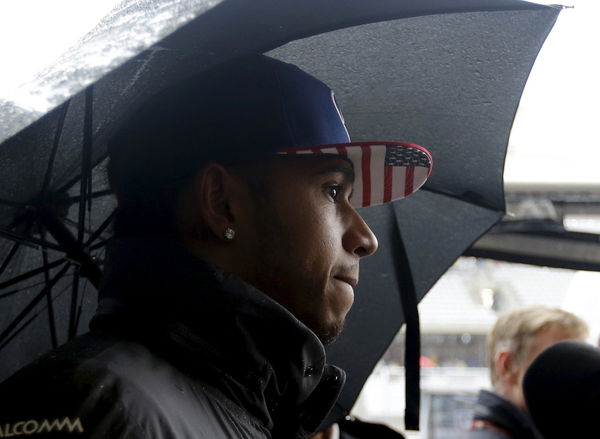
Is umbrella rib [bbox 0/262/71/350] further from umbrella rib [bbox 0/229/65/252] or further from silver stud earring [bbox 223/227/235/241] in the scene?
silver stud earring [bbox 223/227/235/241]

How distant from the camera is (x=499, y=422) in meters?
3.14

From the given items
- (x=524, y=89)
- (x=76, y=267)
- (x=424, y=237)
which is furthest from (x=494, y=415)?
(x=76, y=267)

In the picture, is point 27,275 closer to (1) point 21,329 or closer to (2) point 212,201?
(1) point 21,329

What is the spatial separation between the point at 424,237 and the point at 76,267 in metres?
0.97

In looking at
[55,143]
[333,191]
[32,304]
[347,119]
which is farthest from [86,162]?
[347,119]

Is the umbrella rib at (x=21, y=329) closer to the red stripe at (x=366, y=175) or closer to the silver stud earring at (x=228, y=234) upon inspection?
the silver stud earring at (x=228, y=234)

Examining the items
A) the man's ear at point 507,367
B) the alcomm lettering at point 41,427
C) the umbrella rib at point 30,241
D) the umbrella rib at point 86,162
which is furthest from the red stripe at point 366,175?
the man's ear at point 507,367

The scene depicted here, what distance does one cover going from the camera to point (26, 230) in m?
1.72

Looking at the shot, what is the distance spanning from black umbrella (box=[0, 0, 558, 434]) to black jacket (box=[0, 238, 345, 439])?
0.86 ft

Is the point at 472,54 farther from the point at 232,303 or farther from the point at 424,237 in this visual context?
the point at 232,303

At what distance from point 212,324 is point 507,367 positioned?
238cm

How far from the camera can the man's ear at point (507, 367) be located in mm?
3516

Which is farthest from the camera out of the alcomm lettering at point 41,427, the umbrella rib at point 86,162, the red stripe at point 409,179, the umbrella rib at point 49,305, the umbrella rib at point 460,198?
the umbrella rib at point 460,198

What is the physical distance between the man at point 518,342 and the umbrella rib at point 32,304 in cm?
188
